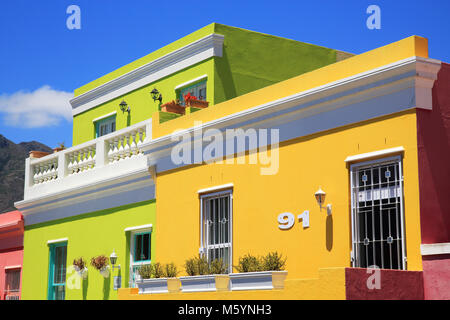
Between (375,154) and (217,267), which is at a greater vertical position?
(375,154)

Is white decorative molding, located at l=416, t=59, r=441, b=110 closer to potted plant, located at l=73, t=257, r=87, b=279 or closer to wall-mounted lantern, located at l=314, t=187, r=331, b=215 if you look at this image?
wall-mounted lantern, located at l=314, t=187, r=331, b=215

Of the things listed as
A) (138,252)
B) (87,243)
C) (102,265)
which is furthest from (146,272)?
(87,243)

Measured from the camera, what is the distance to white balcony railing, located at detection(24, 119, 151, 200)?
15680 mm

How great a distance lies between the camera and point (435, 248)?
31.1 ft

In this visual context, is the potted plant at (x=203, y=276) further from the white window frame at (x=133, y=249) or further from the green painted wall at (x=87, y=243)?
the green painted wall at (x=87, y=243)

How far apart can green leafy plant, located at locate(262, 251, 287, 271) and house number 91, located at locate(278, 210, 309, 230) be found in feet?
1.55

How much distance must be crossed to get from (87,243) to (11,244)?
4269 millimetres

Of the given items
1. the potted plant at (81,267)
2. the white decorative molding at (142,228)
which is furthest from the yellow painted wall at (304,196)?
the potted plant at (81,267)

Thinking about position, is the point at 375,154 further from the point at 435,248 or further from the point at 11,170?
the point at 11,170

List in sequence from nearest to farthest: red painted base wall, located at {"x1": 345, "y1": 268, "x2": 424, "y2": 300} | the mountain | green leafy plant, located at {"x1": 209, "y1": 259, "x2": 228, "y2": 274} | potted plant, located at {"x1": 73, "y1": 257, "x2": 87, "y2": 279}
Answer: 1. red painted base wall, located at {"x1": 345, "y1": 268, "x2": 424, "y2": 300}
2. green leafy plant, located at {"x1": 209, "y1": 259, "x2": 228, "y2": 274}
3. potted plant, located at {"x1": 73, "y1": 257, "x2": 87, "y2": 279}
4. the mountain

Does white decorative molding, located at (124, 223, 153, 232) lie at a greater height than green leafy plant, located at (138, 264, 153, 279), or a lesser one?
greater

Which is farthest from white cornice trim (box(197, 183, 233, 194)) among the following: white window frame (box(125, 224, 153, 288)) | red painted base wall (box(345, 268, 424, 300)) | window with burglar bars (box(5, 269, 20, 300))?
window with burglar bars (box(5, 269, 20, 300))

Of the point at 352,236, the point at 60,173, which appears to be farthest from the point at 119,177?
the point at 352,236
